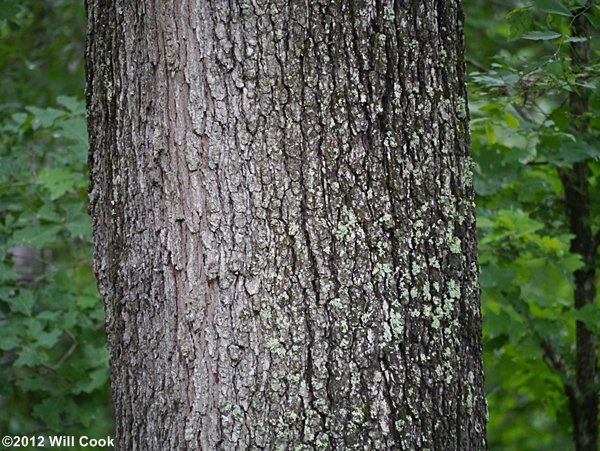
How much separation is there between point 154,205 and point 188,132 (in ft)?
0.65

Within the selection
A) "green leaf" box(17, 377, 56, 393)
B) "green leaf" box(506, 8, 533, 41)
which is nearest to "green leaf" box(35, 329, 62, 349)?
"green leaf" box(17, 377, 56, 393)

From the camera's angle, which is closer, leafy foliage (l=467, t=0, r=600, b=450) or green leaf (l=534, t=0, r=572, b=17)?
green leaf (l=534, t=0, r=572, b=17)

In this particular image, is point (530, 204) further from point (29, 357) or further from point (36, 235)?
point (29, 357)

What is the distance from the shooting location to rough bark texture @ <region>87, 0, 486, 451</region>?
5.47 feet

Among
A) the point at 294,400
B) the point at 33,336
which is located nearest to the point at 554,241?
the point at 294,400

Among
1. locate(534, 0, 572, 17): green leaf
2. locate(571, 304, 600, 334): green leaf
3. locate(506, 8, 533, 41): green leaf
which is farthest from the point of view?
locate(571, 304, 600, 334): green leaf

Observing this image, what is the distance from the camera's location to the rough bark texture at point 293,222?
1.67m

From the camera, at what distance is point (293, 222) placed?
1.67 metres

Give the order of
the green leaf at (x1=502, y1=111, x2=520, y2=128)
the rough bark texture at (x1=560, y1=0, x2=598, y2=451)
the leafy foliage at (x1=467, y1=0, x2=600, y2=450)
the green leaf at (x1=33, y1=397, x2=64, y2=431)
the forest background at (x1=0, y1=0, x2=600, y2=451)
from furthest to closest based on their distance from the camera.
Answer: the green leaf at (x1=33, y1=397, x2=64, y2=431), the rough bark texture at (x1=560, y1=0, x2=598, y2=451), the forest background at (x1=0, y1=0, x2=600, y2=451), the green leaf at (x1=502, y1=111, x2=520, y2=128), the leafy foliage at (x1=467, y1=0, x2=600, y2=450)

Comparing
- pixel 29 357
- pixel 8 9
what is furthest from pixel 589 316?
pixel 8 9

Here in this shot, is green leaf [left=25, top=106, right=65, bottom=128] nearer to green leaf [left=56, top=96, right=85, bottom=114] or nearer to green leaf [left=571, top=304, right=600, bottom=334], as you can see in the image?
green leaf [left=56, top=96, right=85, bottom=114]

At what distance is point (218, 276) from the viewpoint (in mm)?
1681

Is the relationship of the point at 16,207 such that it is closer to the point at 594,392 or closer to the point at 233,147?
the point at 233,147

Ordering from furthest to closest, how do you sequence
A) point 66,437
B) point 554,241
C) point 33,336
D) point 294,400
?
point 66,437 → point 33,336 → point 554,241 → point 294,400
